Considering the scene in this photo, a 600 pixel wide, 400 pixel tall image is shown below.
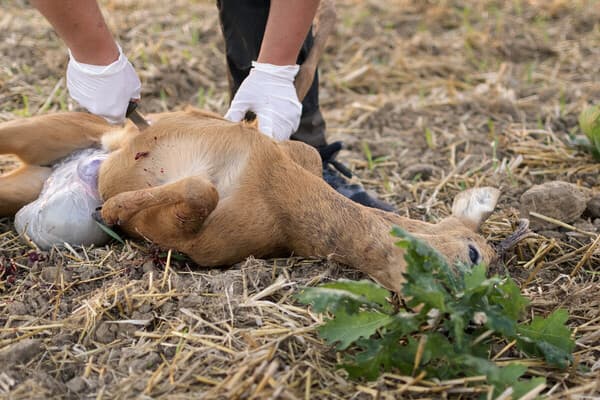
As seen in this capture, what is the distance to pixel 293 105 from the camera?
3785mm

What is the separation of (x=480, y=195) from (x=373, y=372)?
1.13 meters

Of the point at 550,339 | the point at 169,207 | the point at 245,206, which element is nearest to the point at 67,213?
the point at 169,207

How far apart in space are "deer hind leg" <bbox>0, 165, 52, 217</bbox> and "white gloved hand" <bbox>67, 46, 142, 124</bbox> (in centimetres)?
48

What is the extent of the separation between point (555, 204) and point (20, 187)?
249cm

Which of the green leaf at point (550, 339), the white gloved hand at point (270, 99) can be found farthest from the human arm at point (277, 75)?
the green leaf at point (550, 339)

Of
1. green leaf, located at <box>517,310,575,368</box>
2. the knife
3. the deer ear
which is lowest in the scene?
green leaf, located at <box>517,310,575,368</box>

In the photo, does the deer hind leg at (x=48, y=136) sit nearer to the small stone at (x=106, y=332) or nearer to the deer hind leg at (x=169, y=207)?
the deer hind leg at (x=169, y=207)

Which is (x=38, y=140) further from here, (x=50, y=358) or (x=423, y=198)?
(x=423, y=198)

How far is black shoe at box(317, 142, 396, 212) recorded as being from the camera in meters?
3.74

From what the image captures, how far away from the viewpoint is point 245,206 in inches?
121

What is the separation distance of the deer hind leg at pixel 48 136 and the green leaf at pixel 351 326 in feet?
6.13

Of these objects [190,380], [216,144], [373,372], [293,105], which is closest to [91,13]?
[216,144]

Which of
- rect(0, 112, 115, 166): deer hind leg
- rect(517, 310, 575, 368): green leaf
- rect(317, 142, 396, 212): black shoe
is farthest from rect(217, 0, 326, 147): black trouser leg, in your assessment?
rect(517, 310, 575, 368): green leaf

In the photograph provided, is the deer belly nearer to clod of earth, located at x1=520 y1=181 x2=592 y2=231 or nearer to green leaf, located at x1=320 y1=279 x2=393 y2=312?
green leaf, located at x1=320 y1=279 x2=393 y2=312
